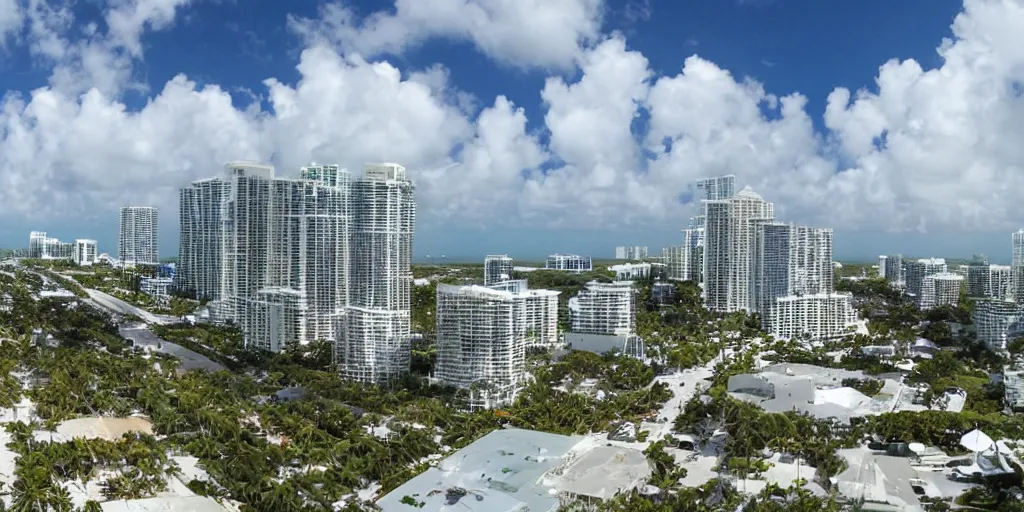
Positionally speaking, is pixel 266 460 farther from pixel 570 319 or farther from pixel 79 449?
pixel 570 319

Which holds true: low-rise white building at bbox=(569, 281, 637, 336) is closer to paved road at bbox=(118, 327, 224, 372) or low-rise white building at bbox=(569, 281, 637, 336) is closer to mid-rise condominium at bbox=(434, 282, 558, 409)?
mid-rise condominium at bbox=(434, 282, 558, 409)

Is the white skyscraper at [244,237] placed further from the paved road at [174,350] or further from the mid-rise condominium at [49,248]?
the mid-rise condominium at [49,248]

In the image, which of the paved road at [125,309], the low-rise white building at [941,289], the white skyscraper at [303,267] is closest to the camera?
the white skyscraper at [303,267]

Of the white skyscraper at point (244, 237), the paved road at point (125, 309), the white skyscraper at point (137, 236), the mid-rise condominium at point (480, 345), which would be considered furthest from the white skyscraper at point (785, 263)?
the white skyscraper at point (137, 236)

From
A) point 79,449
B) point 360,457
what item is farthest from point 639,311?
point 79,449

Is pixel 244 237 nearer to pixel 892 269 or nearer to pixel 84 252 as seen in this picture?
pixel 84 252

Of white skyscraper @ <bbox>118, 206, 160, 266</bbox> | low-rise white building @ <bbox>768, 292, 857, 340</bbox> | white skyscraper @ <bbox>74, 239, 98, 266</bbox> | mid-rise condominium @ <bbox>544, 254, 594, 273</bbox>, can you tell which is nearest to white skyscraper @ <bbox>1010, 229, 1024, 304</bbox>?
low-rise white building @ <bbox>768, 292, 857, 340</bbox>

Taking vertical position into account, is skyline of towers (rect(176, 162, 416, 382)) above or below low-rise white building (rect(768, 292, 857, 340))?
above
